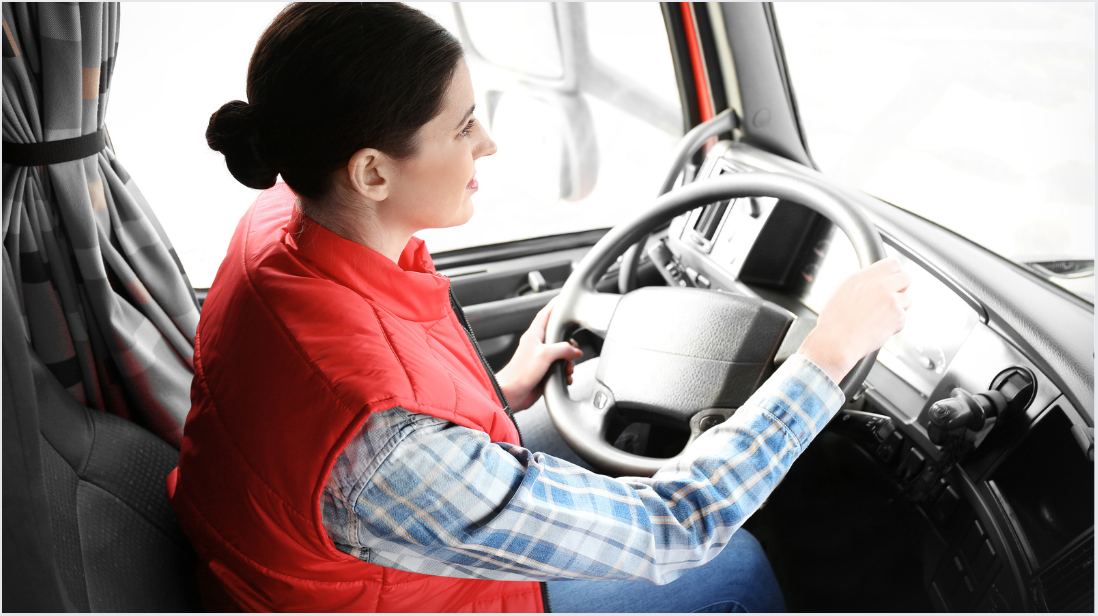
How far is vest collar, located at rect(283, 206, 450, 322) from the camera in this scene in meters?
0.78

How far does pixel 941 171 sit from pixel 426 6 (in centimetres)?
103

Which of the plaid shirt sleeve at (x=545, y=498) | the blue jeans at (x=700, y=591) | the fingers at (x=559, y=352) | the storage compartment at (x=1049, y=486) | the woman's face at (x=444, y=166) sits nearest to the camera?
the plaid shirt sleeve at (x=545, y=498)

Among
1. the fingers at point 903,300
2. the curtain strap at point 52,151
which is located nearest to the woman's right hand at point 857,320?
the fingers at point 903,300

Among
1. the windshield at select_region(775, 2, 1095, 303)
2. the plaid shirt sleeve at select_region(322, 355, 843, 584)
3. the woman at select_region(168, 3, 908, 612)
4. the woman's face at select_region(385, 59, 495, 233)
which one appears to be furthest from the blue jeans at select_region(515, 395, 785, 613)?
the windshield at select_region(775, 2, 1095, 303)

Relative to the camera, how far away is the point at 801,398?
83 centimetres

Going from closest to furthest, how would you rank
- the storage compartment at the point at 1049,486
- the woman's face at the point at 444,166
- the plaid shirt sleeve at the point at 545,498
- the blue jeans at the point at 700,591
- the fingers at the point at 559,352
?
the plaid shirt sleeve at the point at 545,498 < the woman's face at the point at 444,166 < the storage compartment at the point at 1049,486 < the blue jeans at the point at 700,591 < the fingers at the point at 559,352

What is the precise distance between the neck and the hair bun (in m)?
0.06

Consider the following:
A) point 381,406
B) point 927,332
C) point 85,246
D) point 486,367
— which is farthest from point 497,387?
point 927,332

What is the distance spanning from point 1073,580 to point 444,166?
35.7 inches

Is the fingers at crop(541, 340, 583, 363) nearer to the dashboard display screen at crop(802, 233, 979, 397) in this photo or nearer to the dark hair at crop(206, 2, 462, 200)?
the dashboard display screen at crop(802, 233, 979, 397)

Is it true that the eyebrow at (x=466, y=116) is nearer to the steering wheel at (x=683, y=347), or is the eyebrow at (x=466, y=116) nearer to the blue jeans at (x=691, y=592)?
the steering wheel at (x=683, y=347)

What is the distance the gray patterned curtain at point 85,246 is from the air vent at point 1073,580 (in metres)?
1.18

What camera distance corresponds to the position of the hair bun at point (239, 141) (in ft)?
2.62

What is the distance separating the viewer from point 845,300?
34.8 inches
